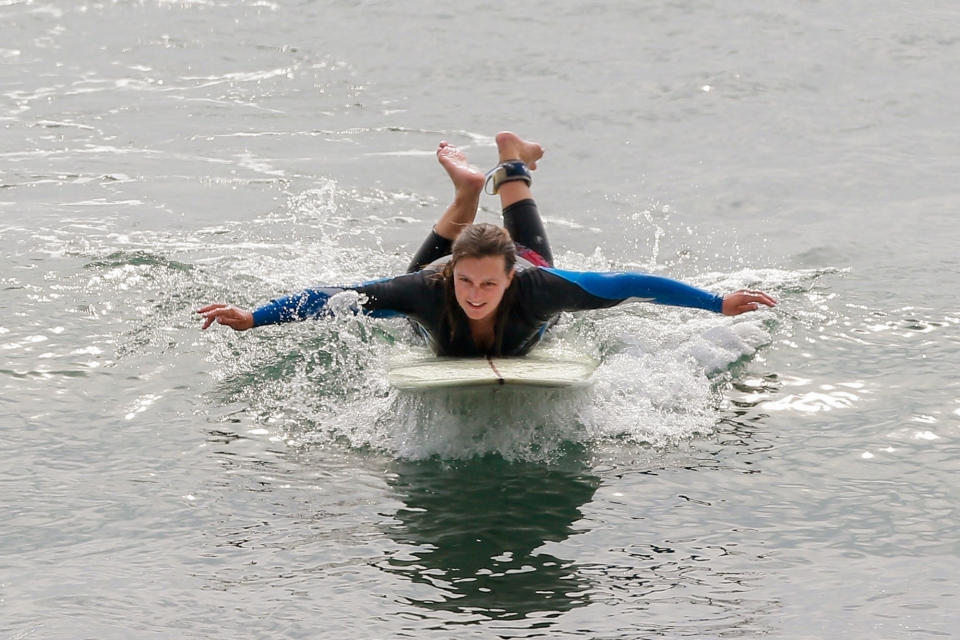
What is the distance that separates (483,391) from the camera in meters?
5.78

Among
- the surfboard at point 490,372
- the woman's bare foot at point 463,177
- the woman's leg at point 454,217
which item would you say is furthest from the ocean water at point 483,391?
the woman's bare foot at point 463,177

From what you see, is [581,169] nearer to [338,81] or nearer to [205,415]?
[338,81]

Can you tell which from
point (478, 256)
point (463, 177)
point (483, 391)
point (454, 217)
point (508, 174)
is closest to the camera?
point (483, 391)

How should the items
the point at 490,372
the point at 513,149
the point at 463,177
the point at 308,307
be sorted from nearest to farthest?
1. the point at 490,372
2. the point at 308,307
3. the point at 463,177
4. the point at 513,149

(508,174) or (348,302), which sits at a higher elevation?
(508,174)

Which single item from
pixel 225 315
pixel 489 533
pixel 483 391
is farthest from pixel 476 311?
pixel 489 533

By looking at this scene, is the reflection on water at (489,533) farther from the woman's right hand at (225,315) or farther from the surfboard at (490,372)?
the woman's right hand at (225,315)

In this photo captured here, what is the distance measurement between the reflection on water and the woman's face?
737 mm

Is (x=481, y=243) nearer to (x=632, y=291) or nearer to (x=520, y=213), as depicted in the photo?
(x=632, y=291)

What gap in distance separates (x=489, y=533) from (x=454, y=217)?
2809mm

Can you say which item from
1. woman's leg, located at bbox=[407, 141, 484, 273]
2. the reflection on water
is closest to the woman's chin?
the reflection on water

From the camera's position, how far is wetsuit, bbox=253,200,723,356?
20.2ft

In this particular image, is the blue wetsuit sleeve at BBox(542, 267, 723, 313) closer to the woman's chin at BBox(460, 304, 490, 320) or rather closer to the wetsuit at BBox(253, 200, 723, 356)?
the wetsuit at BBox(253, 200, 723, 356)

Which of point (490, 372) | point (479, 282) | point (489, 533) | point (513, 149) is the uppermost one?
point (513, 149)
